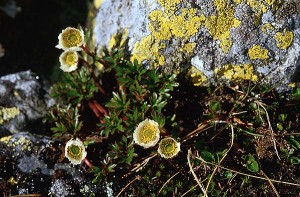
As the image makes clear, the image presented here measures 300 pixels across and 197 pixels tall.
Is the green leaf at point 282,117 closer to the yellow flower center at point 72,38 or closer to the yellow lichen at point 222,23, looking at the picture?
the yellow lichen at point 222,23

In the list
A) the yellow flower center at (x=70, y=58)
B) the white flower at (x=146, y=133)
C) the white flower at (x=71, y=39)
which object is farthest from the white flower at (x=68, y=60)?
the white flower at (x=146, y=133)

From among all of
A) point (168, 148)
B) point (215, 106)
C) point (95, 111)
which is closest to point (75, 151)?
point (95, 111)

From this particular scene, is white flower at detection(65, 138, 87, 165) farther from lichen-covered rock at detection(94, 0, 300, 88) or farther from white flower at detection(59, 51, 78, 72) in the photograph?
lichen-covered rock at detection(94, 0, 300, 88)

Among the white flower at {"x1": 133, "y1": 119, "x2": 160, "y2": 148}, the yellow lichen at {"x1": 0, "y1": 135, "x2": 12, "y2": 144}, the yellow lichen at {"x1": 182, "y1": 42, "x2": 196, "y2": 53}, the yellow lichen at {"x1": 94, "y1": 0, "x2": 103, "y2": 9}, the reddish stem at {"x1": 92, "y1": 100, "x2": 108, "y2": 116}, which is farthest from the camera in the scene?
the yellow lichen at {"x1": 94, "y1": 0, "x2": 103, "y2": 9}

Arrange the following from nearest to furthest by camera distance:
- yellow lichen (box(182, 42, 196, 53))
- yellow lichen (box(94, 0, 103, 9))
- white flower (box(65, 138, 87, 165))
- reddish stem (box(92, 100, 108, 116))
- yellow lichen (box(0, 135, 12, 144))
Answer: white flower (box(65, 138, 87, 165)) → yellow lichen (box(182, 42, 196, 53)) → yellow lichen (box(0, 135, 12, 144)) → reddish stem (box(92, 100, 108, 116)) → yellow lichen (box(94, 0, 103, 9))

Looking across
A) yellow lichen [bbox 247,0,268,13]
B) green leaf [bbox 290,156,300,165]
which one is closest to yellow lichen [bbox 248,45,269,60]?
yellow lichen [bbox 247,0,268,13]
